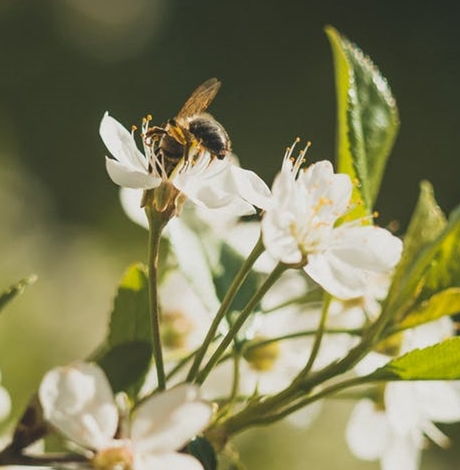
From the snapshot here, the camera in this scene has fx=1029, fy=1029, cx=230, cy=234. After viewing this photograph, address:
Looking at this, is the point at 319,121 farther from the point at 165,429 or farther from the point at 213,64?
the point at 165,429

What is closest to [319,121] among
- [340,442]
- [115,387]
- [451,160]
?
[451,160]

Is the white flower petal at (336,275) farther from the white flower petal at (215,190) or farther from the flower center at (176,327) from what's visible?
the flower center at (176,327)

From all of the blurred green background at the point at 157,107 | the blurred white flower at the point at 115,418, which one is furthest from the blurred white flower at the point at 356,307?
the blurred green background at the point at 157,107

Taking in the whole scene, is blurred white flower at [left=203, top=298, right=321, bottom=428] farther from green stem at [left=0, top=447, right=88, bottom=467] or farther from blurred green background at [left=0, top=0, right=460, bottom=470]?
blurred green background at [left=0, top=0, right=460, bottom=470]

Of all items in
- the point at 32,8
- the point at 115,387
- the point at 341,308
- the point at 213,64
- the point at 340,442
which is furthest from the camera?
the point at 213,64

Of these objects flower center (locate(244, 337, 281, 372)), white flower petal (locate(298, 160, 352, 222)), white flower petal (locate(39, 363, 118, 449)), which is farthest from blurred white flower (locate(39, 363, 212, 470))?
flower center (locate(244, 337, 281, 372))
